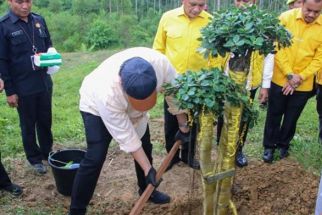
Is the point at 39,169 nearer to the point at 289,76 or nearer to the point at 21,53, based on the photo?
the point at 21,53

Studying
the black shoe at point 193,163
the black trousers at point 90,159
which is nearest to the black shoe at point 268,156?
the black shoe at point 193,163

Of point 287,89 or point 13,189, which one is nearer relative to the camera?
point 13,189

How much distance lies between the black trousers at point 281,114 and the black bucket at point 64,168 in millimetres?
2029

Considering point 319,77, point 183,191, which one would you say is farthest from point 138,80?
point 319,77

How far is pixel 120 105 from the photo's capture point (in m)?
2.73

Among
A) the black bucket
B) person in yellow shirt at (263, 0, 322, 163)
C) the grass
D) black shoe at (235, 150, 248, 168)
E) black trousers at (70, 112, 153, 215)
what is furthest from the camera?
the grass

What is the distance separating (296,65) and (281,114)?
1.87ft

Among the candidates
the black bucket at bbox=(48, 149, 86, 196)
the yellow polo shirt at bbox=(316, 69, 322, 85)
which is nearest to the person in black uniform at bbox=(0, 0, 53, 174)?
the black bucket at bbox=(48, 149, 86, 196)

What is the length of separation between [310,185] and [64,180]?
2337mm

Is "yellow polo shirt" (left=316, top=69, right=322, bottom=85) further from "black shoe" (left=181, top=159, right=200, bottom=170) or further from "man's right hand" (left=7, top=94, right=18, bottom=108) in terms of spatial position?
"man's right hand" (left=7, top=94, right=18, bottom=108)

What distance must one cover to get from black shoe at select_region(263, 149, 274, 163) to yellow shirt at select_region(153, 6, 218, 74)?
4.42 ft

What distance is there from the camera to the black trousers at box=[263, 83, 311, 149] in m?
4.12

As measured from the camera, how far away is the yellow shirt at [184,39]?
12.0 ft

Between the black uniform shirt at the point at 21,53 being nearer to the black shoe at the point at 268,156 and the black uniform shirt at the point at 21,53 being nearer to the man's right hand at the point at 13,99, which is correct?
the man's right hand at the point at 13,99
